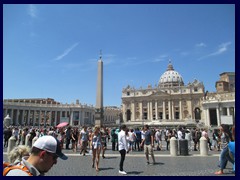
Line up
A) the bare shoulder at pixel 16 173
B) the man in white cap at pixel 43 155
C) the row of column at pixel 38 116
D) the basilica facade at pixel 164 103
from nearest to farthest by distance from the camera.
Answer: the bare shoulder at pixel 16 173 → the man in white cap at pixel 43 155 → the row of column at pixel 38 116 → the basilica facade at pixel 164 103

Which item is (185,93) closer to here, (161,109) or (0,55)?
(161,109)

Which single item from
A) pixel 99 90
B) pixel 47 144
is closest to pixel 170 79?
pixel 99 90

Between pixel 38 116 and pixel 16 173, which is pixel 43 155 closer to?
pixel 16 173

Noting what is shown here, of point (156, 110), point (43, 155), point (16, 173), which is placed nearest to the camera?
point (16, 173)

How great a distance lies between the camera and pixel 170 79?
293 ft

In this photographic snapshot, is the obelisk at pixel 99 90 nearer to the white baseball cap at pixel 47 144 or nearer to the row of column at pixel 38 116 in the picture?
the white baseball cap at pixel 47 144

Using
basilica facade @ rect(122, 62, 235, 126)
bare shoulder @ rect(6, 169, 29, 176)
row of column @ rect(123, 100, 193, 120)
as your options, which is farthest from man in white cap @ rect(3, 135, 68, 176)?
row of column @ rect(123, 100, 193, 120)

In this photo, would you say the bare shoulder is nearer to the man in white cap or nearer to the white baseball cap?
the man in white cap

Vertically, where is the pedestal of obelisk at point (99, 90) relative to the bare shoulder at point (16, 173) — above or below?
above

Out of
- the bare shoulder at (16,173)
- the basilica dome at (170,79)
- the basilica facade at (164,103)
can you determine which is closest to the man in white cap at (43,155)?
the bare shoulder at (16,173)

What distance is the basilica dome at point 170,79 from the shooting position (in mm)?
87625

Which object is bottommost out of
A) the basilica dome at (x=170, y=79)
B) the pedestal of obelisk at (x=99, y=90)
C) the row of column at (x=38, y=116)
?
the row of column at (x=38, y=116)

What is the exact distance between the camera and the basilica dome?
87.6 meters

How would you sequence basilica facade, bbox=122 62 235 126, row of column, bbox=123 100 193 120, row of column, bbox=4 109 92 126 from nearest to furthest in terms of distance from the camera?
1. row of column, bbox=4 109 92 126
2. basilica facade, bbox=122 62 235 126
3. row of column, bbox=123 100 193 120
